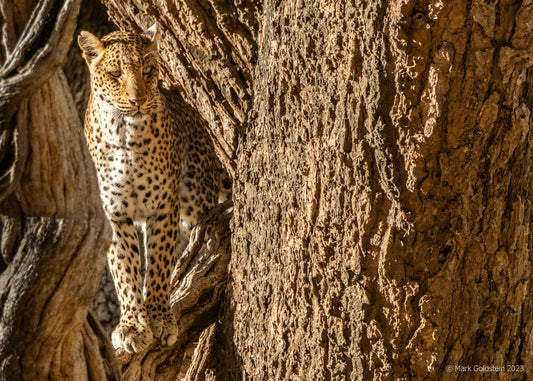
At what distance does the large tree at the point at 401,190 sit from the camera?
427 cm

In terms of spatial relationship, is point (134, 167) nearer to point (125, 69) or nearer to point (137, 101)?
point (137, 101)

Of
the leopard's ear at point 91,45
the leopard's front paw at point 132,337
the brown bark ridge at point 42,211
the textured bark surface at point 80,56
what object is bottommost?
the leopard's front paw at point 132,337

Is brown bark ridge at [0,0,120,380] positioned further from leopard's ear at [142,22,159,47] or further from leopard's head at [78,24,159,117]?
leopard's head at [78,24,159,117]

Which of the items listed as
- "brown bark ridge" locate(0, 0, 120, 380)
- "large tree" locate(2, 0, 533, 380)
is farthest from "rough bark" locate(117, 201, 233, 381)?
"brown bark ridge" locate(0, 0, 120, 380)

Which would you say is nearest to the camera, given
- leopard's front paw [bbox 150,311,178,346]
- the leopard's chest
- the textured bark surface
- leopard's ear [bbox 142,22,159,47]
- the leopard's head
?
leopard's front paw [bbox 150,311,178,346]

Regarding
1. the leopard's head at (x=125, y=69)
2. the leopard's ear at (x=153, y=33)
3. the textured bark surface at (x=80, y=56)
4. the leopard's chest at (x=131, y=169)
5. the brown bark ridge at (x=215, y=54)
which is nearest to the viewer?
the brown bark ridge at (x=215, y=54)

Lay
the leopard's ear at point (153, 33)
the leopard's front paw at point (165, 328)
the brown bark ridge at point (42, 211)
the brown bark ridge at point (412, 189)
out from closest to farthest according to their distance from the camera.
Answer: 1. the brown bark ridge at point (42, 211)
2. the brown bark ridge at point (412, 189)
3. the leopard's front paw at point (165, 328)
4. the leopard's ear at point (153, 33)

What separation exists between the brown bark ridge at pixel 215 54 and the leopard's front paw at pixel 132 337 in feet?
3.51

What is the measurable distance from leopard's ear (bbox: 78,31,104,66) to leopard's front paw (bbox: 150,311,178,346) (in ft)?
5.57

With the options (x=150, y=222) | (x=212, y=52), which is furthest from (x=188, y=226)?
(x=212, y=52)

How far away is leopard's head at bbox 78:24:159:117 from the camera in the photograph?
20.7 feet

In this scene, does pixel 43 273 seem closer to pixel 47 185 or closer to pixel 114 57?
pixel 47 185

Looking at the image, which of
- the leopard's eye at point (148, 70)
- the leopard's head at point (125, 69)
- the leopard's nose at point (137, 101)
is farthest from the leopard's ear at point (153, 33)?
the leopard's nose at point (137, 101)

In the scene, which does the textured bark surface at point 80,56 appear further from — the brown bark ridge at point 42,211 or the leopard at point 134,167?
the brown bark ridge at point 42,211
